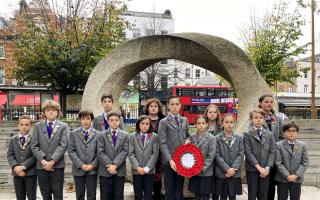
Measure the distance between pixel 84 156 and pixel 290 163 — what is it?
2.90 metres

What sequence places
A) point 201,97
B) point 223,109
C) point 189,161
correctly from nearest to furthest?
point 189,161 < point 223,109 < point 201,97

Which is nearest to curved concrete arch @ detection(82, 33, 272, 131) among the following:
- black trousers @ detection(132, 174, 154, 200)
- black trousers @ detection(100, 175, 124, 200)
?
black trousers @ detection(100, 175, 124, 200)

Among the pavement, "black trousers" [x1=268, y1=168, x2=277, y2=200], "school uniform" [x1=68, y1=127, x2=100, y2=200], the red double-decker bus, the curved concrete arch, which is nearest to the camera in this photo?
"school uniform" [x1=68, y1=127, x2=100, y2=200]

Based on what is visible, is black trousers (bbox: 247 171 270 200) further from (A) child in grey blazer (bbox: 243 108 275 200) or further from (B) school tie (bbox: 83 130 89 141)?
(B) school tie (bbox: 83 130 89 141)

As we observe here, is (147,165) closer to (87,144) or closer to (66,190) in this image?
(87,144)

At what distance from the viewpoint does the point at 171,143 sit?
514 cm

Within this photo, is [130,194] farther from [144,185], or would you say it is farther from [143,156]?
[143,156]

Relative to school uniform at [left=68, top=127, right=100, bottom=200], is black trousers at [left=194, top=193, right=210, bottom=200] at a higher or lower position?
lower

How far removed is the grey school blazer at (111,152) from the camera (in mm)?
4965

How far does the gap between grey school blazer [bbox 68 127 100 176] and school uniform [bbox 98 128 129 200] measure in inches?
3.6

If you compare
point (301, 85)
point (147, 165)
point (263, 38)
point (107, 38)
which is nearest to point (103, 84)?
point (147, 165)

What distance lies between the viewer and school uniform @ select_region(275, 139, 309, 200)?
16.3 ft

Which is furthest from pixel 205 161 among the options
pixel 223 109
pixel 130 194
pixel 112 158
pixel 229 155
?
pixel 223 109

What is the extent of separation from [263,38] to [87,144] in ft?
45.9
